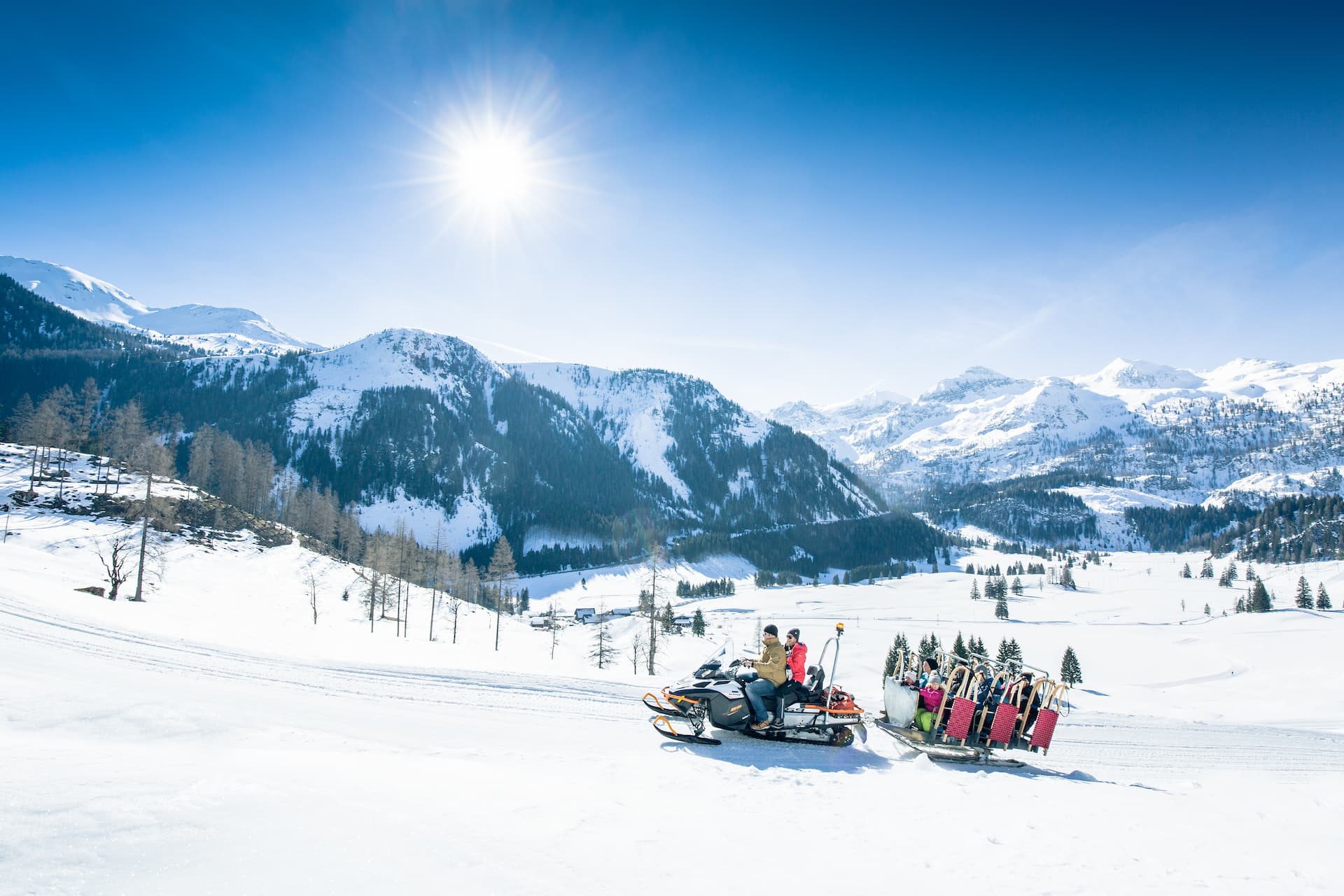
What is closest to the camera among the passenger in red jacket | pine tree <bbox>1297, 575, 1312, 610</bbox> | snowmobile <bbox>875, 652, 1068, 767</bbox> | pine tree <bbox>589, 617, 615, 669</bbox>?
the passenger in red jacket

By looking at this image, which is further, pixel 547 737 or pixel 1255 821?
pixel 547 737

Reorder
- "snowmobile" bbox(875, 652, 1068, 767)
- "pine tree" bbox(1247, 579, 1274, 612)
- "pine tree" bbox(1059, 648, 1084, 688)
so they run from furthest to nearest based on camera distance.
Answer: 1. "pine tree" bbox(1247, 579, 1274, 612)
2. "pine tree" bbox(1059, 648, 1084, 688)
3. "snowmobile" bbox(875, 652, 1068, 767)

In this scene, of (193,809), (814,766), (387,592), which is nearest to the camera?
(193,809)

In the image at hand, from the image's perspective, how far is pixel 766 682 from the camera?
13.1m

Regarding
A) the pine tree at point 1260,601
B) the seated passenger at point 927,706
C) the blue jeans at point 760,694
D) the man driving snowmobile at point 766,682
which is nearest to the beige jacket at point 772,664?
the man driving snowmobile at point 766,682

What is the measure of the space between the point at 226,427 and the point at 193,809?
243682 millimetres

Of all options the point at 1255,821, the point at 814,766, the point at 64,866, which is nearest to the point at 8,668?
the point at 64,866

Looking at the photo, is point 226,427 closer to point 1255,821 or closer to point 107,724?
point 107,724

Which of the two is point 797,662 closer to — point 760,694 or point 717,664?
point 760,694

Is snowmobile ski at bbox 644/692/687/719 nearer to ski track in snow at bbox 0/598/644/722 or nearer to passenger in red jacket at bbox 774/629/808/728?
ski track in snow at bbox 0/598/644/722

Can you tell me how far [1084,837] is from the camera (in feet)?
27.1

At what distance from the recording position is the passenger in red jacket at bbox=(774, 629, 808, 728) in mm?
13172

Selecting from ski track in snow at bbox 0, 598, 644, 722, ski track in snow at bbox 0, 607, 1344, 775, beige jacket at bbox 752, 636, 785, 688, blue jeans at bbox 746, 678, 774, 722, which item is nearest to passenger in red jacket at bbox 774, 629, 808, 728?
beige jacket at bbox 752, 636, 785, 688

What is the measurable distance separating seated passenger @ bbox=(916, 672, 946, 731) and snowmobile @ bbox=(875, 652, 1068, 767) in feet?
0.32
